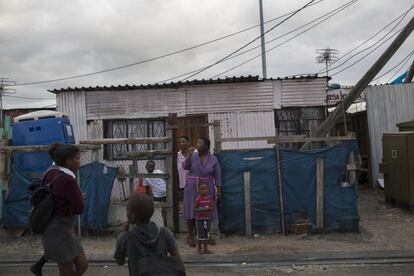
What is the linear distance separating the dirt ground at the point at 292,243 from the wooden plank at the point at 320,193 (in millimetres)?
256

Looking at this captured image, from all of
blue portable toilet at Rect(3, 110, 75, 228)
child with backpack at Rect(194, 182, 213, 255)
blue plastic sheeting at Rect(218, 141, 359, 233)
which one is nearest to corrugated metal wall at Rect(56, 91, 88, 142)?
blue portable toilet at Rect(3, 110, 75, 228)

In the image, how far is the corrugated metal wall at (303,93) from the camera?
14867 millimetres

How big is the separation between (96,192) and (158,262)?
6054 mm

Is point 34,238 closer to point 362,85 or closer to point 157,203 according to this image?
point 157,203

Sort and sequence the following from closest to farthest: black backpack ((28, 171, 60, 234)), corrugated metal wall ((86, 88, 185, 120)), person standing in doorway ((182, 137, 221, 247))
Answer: black backpack ((28, 171, 60, 234)) → person standing in doorway ((182, 137, 221, 247)) → corrugated metal wall ((86, 88, 185, 120))

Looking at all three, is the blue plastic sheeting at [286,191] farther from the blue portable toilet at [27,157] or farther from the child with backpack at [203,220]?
the blue portable toilet at [27,157]

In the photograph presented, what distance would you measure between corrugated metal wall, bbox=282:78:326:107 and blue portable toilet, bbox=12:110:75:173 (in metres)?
6.87

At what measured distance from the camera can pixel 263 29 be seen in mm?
24891

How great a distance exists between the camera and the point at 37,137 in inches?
392

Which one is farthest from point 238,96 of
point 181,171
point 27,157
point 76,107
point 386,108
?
point 27,157

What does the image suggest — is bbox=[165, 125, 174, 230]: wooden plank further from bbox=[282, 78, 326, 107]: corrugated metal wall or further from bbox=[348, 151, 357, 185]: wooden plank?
bbox=[282, 78, 326, 107]: corrugated metal wall

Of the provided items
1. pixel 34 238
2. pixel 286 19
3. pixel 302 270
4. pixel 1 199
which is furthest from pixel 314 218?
pixel 286 19

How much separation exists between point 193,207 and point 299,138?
7.90ft

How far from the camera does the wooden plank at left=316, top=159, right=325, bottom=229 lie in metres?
9.14
